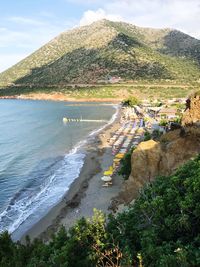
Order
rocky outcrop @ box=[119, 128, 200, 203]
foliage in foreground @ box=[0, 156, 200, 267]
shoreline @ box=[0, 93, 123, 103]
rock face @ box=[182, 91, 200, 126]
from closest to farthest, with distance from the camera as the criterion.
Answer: foliage in foreground @ box=[0, 156, 200, 267]
rocky outcrop @ box=[119, 128, 200, 203]
rock face @ box=[182, 91, 200, 126]
shoreline @ box=[0, 93, 123, 103]

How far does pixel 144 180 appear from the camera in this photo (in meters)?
28.9

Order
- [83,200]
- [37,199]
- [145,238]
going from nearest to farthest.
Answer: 1. [145,238]
2. [83,200]
3. [37,199]

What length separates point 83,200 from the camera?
33.2m

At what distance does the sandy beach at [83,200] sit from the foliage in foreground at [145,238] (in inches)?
473

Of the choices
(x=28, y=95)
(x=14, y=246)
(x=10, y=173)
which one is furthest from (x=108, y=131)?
(x=28, y=95)

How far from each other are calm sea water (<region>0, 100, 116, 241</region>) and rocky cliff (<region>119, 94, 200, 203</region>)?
826 centimetres

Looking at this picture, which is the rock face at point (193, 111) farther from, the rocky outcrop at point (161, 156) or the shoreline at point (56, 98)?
the shoreline at point (56, 98)

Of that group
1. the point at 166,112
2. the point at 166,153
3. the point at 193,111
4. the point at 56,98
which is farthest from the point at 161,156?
the point at 56,98

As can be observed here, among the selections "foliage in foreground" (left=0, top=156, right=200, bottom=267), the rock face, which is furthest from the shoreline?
"foliage in foreground" (left=0, top=156, right=200, bottom=267)

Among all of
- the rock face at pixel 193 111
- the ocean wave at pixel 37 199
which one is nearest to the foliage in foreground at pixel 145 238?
the ocean wave at pixel 37 199

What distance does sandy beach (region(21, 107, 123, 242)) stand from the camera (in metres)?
28.4

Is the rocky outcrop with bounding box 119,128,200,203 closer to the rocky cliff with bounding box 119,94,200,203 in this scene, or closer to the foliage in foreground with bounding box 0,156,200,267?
the rocky cliff with bounding box 119,94,200,203

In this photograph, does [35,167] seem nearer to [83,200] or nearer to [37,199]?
[37,199]

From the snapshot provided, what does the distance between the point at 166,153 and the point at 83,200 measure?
32.6ft
